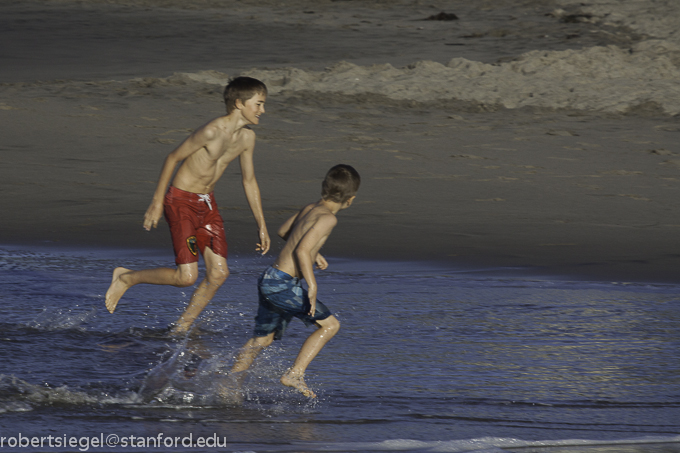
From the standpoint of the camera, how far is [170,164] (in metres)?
5.91

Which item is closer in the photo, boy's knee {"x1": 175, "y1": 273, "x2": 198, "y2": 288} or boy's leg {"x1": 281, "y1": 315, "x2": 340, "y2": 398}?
boy's leg {"x1": 281, "y1": 315, "x2": 340, "y2": 398}

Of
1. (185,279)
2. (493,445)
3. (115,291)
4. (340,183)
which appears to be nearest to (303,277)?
(340,183)

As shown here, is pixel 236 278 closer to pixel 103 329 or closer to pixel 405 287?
pixel 405 287

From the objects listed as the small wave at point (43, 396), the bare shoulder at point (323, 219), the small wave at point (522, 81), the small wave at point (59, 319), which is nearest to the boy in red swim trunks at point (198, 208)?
the small wave at point (59, 319)

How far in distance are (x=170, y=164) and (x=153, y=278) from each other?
0.71 meters

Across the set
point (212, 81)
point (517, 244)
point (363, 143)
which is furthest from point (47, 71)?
point (517, 244)

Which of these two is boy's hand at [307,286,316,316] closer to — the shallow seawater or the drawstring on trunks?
the shallow seawater

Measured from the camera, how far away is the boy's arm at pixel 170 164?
19.1 feet

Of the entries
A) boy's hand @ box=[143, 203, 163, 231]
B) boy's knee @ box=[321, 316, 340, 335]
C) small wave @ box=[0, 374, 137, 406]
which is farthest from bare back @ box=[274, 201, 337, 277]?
boy's hand @ box=[143, 203, 163, 231]

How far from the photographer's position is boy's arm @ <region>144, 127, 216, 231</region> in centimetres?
583

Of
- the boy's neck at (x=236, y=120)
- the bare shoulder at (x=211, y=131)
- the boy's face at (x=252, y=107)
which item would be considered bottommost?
the bare shoulder at (x=211, y=131)

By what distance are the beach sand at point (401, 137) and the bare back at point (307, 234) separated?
11.7 ft

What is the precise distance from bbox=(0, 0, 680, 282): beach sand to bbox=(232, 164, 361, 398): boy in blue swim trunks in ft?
11.7

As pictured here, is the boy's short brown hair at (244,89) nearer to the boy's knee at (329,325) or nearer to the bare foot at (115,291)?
the bare foot at (115,291)
